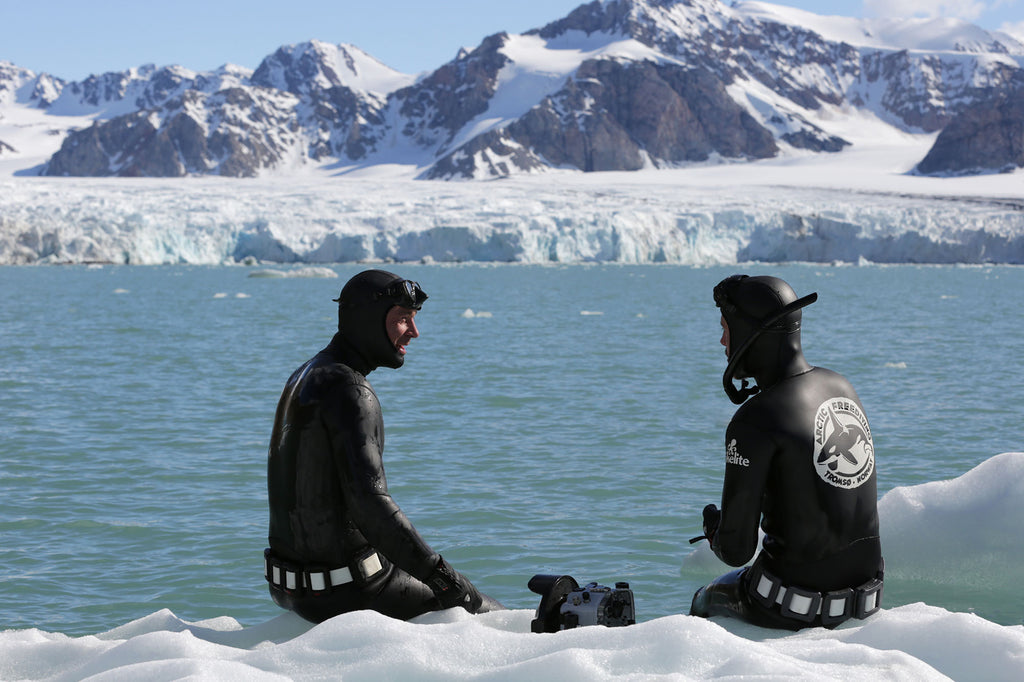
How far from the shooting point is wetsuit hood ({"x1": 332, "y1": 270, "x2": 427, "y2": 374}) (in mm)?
4445

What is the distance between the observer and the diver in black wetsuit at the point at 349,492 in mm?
4223

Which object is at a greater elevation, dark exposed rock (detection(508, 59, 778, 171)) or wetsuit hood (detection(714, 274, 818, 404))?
dark exposed rock (detection(508, 59, 778, 171))

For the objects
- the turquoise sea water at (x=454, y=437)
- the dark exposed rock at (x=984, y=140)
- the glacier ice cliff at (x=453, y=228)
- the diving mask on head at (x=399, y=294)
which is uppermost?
the dark exposed rock at (x=984, y=140)

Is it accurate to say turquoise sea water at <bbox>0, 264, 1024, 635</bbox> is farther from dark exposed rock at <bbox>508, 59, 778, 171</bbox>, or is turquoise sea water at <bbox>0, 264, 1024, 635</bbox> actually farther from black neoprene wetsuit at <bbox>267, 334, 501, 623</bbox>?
dark exposed rock at <bbox>508, 59, 778, 171</bbox>

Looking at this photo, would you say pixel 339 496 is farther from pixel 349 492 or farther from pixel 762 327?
pixel 762 327

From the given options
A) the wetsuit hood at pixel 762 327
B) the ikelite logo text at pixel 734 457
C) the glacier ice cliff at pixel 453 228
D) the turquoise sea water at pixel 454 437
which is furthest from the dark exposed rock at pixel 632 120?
the ikelite logo text at pixel 734 457

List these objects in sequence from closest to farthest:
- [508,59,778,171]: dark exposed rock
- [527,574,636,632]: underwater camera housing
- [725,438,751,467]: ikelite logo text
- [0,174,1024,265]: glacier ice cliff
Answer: [725,438,751,467]: ikelite logo text, [527,574,636,632]: underwater camera housing, [0,174,1024,265]: glacier ice cliff, [508,59,778,171]: dark exposed rock

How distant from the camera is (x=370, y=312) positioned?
175 inches

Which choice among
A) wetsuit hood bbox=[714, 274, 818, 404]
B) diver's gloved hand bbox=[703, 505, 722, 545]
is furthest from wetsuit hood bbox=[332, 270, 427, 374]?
diver's gloved hand bbox=[703, 505, 722, 545]

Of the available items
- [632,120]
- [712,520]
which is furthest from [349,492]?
[632,120]

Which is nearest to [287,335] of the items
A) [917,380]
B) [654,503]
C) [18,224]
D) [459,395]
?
[459,395]

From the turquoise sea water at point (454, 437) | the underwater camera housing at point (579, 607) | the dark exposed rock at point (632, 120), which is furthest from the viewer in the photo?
the dark exposed rock at point (632, 120)

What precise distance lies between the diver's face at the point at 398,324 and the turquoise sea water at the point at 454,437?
245 centimetres

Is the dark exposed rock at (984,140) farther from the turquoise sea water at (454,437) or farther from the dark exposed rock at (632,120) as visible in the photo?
the turquoise sea water at (454,437)
